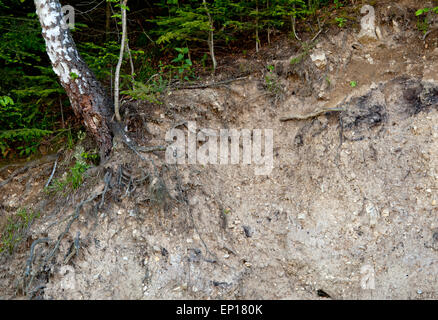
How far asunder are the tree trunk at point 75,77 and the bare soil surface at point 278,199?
0.35m

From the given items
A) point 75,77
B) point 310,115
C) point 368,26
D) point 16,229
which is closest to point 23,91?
point 75,77

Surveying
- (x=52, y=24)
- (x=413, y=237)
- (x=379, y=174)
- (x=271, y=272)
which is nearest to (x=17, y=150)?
(x=52, y=24)

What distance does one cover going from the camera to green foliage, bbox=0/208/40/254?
4.36 meters

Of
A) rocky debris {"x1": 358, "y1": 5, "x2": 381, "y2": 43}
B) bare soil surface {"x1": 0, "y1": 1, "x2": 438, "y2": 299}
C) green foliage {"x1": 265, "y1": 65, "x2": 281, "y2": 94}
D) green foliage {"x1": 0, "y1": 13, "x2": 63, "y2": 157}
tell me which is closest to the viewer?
bare soil surface {"x1": 0, "y1": 1, "x2": 438, "y2": 299}

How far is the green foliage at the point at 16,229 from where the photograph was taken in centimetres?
436

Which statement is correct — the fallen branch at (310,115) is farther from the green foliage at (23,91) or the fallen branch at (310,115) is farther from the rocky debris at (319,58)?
the green foliage at (23,91)

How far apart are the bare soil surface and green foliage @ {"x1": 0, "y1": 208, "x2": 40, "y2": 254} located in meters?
0.11

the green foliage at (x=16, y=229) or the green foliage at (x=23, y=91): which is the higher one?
the green foliage at (x=23, y=91)

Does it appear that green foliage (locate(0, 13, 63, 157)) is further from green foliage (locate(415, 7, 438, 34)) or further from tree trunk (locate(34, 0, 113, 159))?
green foliage (locate(415, 7, 438, 34))

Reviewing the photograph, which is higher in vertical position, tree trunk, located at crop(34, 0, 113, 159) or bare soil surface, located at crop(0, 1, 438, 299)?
tree trunk, located at crop(34, 0, 113, 159)

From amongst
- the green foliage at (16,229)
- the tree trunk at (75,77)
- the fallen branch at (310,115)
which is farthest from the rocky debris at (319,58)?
the green foliage at (16,229)

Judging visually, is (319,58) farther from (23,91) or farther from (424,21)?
(23,91)

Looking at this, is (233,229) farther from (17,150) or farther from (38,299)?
(17,150)

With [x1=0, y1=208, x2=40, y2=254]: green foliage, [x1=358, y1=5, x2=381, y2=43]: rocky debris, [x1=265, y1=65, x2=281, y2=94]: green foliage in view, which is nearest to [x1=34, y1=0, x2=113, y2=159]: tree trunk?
[x1=0, y1=208, x2=40, y2=254]: green foliage
